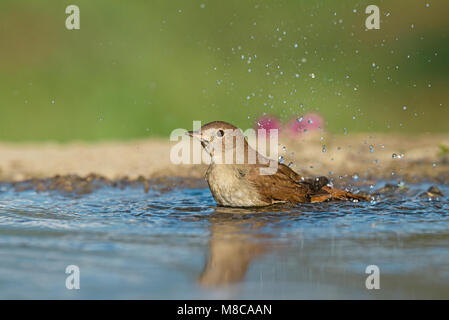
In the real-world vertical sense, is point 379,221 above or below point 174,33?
below

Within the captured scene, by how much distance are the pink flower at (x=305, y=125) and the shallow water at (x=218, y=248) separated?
10.0ft

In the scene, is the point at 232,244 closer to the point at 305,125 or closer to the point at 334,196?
the point at 334,196

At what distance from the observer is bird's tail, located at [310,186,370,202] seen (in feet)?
19.7

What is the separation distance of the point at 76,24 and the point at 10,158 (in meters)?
4.90

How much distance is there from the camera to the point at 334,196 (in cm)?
607

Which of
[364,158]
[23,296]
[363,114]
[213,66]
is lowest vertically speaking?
[23,296]

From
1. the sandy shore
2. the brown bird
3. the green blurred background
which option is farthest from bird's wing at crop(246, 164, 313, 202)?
the green blurred background

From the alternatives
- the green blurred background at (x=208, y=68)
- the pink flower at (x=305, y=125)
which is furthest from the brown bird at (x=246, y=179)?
the green blurred background at (x=208, y=68)

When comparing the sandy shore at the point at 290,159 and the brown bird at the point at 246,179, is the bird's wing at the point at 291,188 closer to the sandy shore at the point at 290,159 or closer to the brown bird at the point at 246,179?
the brown bird at the point at 246,179

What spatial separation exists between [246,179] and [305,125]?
11.9 feet

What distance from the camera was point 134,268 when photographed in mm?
→ 3744

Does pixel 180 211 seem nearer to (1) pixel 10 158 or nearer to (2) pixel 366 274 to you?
(2) pixel 366 274

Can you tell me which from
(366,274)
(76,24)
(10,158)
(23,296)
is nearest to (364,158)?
(10,158)

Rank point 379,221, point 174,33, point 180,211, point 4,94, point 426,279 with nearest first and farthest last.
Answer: point 426,279 < point 379,221 < point 180,211 < point 4,94 < point 174,33
